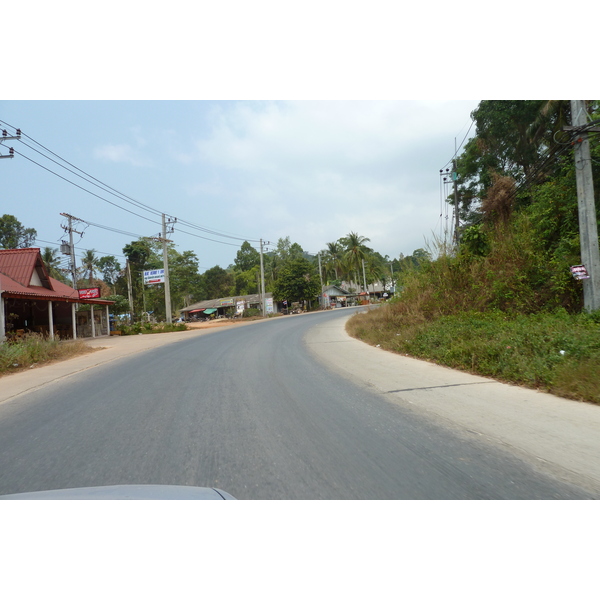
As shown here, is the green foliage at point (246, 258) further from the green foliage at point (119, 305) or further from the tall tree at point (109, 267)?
the green foliage at point (119, 305)

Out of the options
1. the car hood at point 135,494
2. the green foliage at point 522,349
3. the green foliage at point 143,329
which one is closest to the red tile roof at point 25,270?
the green foliage at point 143,329

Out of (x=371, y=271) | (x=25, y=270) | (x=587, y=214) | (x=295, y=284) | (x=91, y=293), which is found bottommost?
(x=91, y=293)

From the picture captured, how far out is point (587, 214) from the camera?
887 centimetres

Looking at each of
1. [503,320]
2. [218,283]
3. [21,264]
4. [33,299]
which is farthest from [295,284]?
[503,320]

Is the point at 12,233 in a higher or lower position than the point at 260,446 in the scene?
higher

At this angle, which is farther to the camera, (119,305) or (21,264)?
(119,305)

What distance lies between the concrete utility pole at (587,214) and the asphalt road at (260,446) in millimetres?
6191

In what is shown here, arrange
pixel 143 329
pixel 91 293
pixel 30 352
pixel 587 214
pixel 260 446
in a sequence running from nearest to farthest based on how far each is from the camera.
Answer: pixel 260 446 → pixel 587 214 → pixel 30 352 → pixel 91 293 → pixel 143 329

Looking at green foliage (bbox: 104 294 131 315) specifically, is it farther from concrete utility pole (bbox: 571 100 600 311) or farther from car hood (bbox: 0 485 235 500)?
car hood (bbox: 0 485 235 500)

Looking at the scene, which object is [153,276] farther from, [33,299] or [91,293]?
[33,299]

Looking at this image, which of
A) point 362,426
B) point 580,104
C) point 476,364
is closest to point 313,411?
point 362,426

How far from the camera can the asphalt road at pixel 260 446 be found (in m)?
2.96

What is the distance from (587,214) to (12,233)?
57.5m

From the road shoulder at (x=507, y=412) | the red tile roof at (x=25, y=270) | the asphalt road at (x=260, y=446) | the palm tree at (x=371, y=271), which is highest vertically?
the palm tree at (x=371, y=271)
